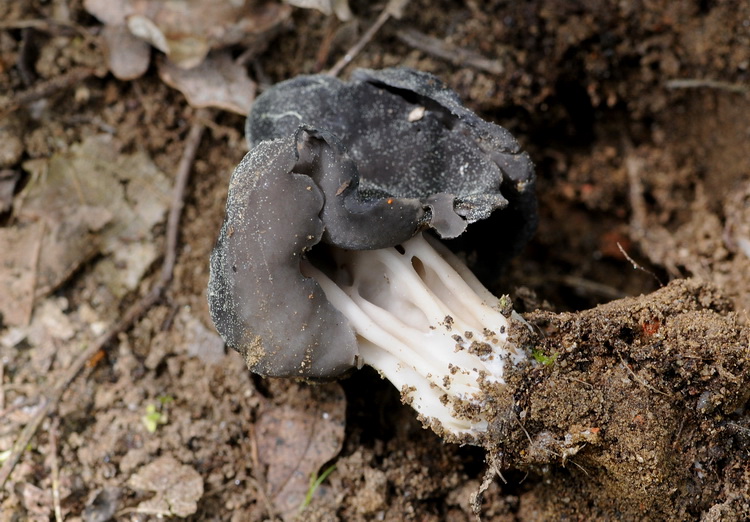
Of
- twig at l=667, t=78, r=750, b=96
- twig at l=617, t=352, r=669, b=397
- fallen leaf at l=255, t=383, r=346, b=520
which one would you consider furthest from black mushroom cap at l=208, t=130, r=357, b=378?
twig at l=667, t=78, r=750, b=96

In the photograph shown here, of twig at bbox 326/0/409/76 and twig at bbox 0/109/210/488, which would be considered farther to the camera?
twig at bbox 326/0/409/76

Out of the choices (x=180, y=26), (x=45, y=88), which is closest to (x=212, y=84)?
(x=180, y=26)

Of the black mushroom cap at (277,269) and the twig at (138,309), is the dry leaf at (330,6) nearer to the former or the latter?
the twig at (138,309)

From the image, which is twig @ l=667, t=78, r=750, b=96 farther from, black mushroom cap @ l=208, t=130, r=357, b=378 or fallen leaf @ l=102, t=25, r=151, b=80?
fallen leaf @ l=102, t=25, r=151, b=80

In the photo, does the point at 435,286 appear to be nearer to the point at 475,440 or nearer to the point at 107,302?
the point at 475,440

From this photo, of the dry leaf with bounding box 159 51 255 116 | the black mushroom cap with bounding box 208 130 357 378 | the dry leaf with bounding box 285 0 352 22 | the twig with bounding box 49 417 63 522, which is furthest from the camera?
the dry leaf with bounding box 159 51 255 116

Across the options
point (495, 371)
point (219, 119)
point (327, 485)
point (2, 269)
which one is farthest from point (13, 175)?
point (495, 371)
